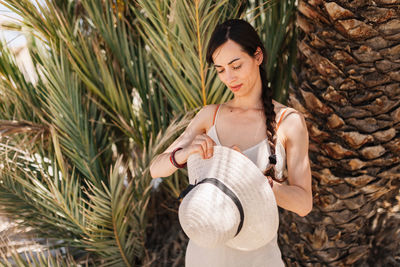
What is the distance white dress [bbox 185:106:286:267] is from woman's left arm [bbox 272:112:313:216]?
35 mm

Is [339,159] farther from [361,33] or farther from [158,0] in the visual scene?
[158,0]

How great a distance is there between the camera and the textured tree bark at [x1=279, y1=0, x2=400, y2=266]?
69.0 inches

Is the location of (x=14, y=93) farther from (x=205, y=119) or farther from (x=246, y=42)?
(x=246, y=42)

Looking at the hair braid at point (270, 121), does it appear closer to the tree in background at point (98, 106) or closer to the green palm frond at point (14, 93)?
the tree in background at point (98, 106)

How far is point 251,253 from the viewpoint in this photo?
137cm

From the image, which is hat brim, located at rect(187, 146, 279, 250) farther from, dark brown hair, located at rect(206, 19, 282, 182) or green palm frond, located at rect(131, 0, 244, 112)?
green palm frond, located at rect(131, 0, 244, 112)

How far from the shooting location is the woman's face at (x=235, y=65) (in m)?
1.33

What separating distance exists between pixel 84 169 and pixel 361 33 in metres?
1.81

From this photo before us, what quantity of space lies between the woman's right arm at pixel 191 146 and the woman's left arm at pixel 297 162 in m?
0.27

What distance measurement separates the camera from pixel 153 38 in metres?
2.28

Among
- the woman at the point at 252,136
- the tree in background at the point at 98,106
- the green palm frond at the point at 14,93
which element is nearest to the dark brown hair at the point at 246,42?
the woman at the point at 252,136

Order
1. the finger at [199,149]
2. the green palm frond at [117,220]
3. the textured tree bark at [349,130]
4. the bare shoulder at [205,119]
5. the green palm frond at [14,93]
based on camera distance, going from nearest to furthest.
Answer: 1. the finger at [199,149]
2. the bare shoulder at [205,119]
3. the textured tree bark at [349,130]
4. the green palm frond at [117,220]
5. the green palm frond at [14,93]

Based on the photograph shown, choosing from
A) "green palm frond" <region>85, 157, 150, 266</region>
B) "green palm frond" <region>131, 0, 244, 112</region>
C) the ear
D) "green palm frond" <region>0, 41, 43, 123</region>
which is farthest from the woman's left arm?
"green palm frond" <region>0, 41, 43, 123</region>

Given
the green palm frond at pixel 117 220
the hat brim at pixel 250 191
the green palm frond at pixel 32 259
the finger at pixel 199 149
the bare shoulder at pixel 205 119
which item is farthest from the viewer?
the green palm frond at pixel 117 220
